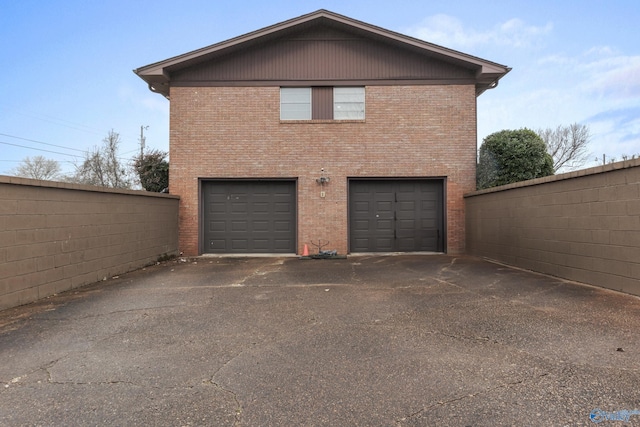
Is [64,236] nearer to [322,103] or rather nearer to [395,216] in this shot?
[322,103]

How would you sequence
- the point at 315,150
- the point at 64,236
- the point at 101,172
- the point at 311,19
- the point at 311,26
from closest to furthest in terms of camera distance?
the point at 64,236 → the point at 311,19 → the point at 315,150 → the point at 311,26 → the point at 101,172

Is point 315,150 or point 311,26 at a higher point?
point 311,26

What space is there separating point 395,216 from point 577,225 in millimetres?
5681

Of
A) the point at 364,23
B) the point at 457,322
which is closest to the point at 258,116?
the point at 364,23

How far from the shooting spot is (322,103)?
11758 mm

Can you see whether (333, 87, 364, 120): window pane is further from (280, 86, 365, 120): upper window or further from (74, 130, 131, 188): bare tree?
(74, 130, 131, 188): bare tree

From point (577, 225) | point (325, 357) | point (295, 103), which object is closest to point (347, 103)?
point (295, 103)

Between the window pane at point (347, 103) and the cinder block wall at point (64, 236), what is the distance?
21.0ft

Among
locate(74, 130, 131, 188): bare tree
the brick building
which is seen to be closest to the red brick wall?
the brick building

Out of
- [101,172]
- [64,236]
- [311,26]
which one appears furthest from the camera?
[101,172]

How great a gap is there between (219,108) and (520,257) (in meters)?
9.74

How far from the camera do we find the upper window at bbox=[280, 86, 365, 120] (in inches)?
463

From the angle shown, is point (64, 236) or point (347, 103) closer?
point (64, 236)

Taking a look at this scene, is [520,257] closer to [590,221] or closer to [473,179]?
[590,221]
